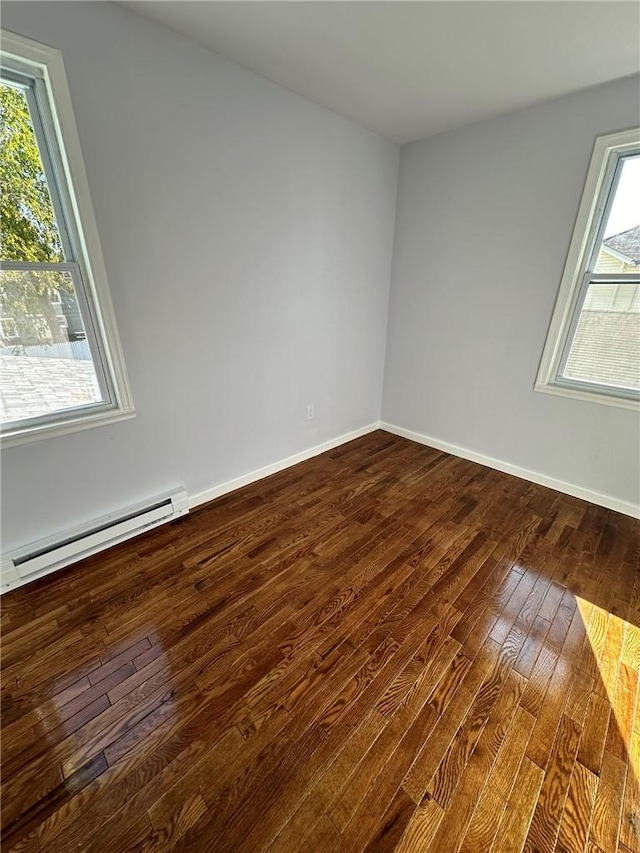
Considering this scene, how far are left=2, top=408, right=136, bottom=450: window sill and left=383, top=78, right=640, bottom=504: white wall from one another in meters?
2.51

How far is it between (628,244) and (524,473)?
5.49 ft

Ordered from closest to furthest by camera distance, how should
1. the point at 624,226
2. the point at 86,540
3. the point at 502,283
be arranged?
the point at 86,540 < the point at 624,226 < the point at 502,283

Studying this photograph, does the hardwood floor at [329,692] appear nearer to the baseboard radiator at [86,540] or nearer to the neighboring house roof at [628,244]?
the baseboard radiator at [86,540]

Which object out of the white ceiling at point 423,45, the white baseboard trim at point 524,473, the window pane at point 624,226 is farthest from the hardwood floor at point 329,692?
the white ceiling at point 423,45

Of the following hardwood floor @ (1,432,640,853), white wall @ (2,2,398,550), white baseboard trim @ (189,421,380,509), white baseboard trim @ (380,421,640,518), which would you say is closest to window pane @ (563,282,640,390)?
white baseboard trim @ (380,421,640,518)

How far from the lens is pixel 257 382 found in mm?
2529

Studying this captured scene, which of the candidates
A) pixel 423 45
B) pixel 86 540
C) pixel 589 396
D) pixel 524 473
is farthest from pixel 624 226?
pixel 86 540

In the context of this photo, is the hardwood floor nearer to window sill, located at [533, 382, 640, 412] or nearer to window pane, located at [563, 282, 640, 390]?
window sill, located at [533, 382, 640, 412]

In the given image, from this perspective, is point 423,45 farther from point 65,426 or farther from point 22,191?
point 65,426

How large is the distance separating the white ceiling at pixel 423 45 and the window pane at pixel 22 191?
2.19 feet

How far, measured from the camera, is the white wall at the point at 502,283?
7.34ft

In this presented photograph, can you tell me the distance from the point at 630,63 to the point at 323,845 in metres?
3.49

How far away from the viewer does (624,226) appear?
7.02ft

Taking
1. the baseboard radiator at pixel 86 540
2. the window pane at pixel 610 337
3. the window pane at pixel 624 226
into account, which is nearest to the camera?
the baseboard radiator at pixel 86 540
